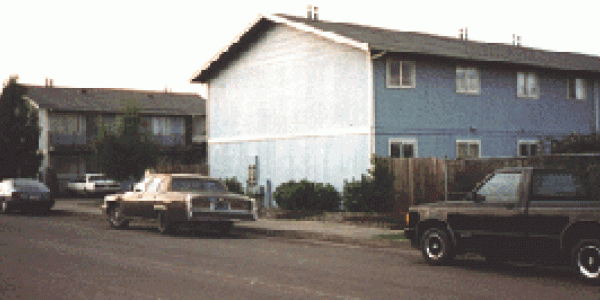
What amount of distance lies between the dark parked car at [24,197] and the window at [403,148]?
14.2 metres

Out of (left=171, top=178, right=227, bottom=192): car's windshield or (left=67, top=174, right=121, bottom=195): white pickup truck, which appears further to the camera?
(left=67, top=174, right=121, bottom=195): white pickup truck

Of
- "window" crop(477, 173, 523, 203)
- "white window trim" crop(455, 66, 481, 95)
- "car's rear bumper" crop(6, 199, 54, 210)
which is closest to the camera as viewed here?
"window" crop(477, 173, 523, 203)

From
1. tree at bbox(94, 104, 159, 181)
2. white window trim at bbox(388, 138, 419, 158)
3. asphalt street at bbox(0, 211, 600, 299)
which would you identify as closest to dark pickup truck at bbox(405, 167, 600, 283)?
asphalt street at bbox(0, 211, 600, 299)

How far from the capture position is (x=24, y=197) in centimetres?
2850

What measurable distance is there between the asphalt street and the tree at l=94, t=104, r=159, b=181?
1637 centimetres

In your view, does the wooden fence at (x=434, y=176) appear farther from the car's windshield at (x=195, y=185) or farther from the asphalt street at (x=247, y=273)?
the car's windshield at (x=195, y=185)

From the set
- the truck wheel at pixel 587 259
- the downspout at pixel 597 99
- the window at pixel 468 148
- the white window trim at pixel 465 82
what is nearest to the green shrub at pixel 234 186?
the window at pixel 468 148

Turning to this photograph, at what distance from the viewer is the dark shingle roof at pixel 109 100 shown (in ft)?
163

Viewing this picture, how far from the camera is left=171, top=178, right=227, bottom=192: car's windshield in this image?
61.7ft

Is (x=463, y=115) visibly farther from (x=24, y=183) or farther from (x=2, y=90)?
(x=2, y=90)

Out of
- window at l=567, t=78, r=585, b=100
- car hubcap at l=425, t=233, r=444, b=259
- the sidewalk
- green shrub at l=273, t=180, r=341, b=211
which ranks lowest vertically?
the sidewalk

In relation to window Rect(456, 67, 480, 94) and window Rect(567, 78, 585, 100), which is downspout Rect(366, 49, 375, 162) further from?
window Rect(567, 78, 585, 100)

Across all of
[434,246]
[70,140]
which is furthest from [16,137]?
[434,246]

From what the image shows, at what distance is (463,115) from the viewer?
85.3 ft
